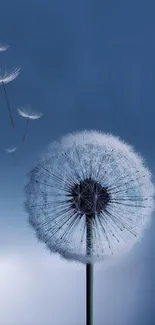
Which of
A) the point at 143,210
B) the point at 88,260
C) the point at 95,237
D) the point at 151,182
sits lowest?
the point at 88,260

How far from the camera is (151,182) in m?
5.03

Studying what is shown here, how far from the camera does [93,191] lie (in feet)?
14.5

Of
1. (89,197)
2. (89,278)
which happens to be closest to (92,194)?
(89,197)

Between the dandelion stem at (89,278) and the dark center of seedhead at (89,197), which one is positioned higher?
the dark center of seedhead at (89,197)

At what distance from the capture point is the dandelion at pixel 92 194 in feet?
14.9

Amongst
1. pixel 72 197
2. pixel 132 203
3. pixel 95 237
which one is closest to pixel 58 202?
pixel 72 197

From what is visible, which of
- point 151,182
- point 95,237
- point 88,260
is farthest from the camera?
point 151,182

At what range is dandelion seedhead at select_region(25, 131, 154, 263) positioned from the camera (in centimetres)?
459

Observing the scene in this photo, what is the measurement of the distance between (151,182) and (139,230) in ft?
1.87

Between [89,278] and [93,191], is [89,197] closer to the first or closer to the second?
[93,191]

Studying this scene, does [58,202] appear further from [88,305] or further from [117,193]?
[88,305]

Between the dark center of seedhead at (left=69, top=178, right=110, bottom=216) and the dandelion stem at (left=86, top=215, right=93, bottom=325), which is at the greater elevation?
the dark center of seedhead at (left=69, top=178, right=110, bottom=216)

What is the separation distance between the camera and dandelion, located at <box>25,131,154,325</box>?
4543 millimetres

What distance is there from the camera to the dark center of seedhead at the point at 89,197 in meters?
4.39
